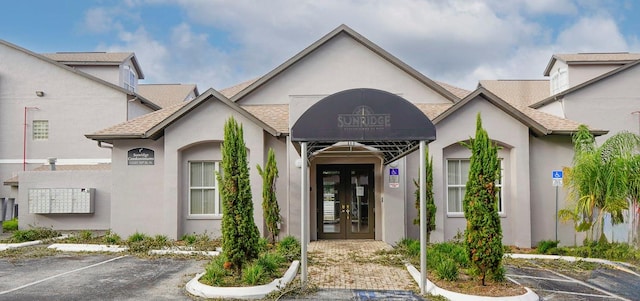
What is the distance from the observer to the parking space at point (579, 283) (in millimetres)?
10023

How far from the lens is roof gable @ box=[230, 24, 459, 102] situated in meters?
19.1

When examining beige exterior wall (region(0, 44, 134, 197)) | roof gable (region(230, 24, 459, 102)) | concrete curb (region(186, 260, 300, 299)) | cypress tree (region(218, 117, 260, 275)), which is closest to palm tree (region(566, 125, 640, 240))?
roof gable (region(230, 24, 459, 102))

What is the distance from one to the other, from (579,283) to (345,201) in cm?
814

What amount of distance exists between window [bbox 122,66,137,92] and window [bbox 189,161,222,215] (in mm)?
16082

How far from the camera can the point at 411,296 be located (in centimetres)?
952

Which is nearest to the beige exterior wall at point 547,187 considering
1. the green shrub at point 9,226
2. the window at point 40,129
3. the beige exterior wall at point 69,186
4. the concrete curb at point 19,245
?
the beige exterior wall at point 69,186

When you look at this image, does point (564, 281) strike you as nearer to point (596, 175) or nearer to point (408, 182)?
point (596, 175)

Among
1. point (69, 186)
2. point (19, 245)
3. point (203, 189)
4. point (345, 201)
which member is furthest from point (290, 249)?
point (69, 186)

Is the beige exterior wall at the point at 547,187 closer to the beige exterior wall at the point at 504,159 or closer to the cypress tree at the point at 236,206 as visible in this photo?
the beige exterior wall at the point at 504,159

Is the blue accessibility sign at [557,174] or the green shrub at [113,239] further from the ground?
the blue accessibility sign at [557,174]

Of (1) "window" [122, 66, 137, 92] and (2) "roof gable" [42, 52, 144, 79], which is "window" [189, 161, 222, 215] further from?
(1) "window" [122, 66, 137, 92]

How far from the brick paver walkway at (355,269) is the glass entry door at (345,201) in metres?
1.66

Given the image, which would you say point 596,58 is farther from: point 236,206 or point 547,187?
point 236,206

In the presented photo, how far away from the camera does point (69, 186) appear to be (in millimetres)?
19266
